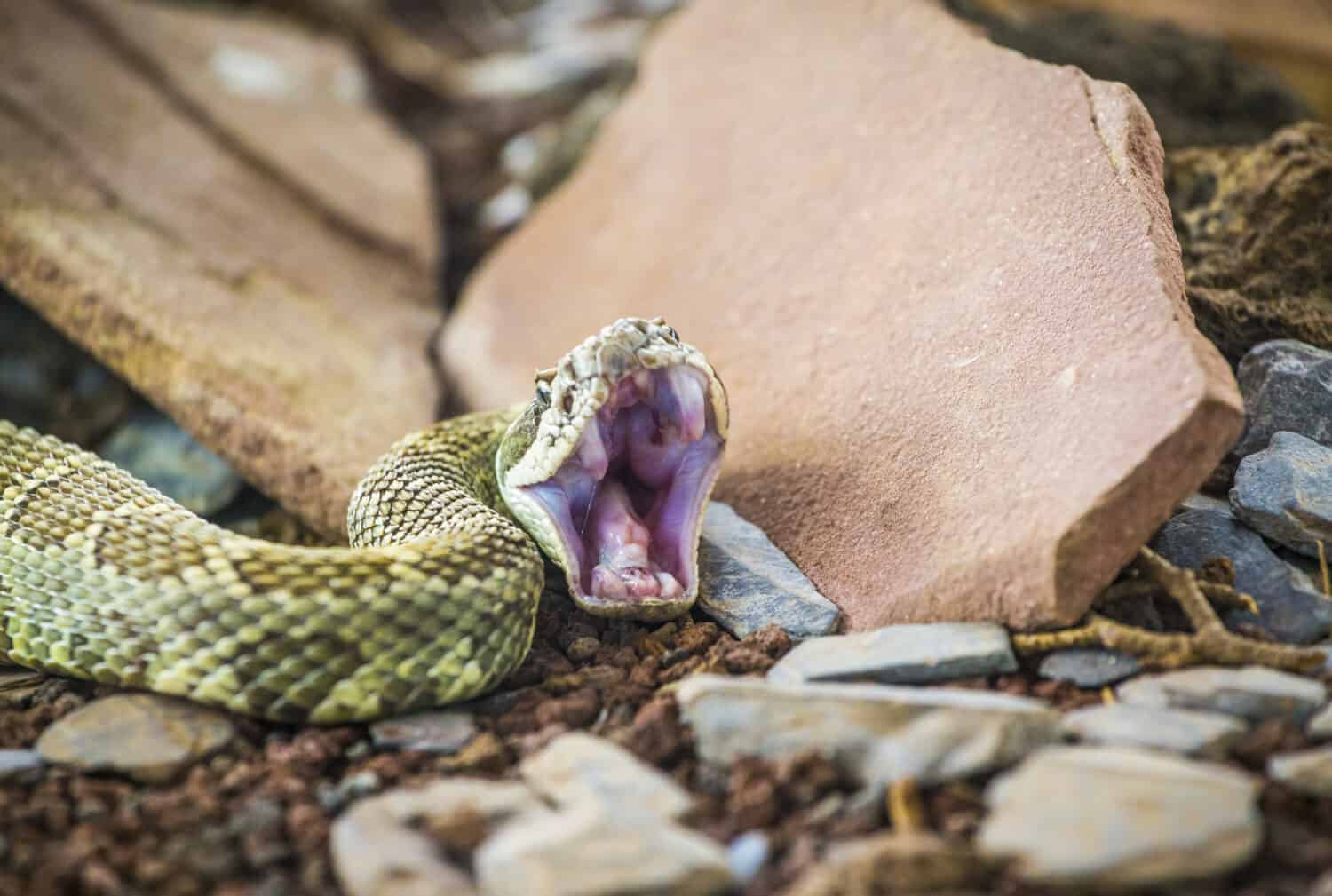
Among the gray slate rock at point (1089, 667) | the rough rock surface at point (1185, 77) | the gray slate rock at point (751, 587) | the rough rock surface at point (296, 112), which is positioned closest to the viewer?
the gray slate rock at point (1089, 667)

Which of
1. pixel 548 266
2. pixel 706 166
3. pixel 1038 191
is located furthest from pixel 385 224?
pixel 1038 191

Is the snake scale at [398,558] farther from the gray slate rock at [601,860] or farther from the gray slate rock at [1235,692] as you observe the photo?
the gray slate rock at [1235,692]

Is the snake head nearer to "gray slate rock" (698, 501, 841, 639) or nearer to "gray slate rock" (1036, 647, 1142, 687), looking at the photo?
"gray slate rock" (698, 501, 841, 639)

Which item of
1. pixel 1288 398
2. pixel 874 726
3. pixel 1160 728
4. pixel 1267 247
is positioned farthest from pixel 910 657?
pixel 1267 247

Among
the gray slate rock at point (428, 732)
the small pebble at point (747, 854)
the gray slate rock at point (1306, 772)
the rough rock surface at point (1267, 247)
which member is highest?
the rough rock surface at point (1267, 247)

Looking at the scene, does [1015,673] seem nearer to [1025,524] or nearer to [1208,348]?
[1025,524]

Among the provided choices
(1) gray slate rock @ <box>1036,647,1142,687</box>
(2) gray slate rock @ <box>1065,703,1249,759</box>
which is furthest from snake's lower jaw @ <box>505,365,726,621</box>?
(2) gray slate rock @ <box>1065,703,1249,759</box>

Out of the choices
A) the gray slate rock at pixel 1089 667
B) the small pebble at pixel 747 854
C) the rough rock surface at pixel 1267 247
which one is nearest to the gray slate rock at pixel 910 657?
the gray slate rock at pixel 1089 667
